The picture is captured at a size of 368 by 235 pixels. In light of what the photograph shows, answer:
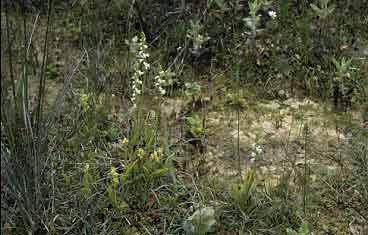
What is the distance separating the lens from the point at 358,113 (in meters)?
3.47

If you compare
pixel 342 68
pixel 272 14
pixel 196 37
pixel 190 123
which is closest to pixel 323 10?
pixel 272 14

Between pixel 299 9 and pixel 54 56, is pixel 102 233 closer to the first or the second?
pixel 54 56

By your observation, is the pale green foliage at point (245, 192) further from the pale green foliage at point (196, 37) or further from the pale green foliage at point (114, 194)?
the pale green foliage at point (196, 37)

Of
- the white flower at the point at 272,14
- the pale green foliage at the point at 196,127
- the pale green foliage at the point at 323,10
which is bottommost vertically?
the pale green foliage at the point at 196,127

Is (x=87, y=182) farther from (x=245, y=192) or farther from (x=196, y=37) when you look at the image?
(x=196, y=37)

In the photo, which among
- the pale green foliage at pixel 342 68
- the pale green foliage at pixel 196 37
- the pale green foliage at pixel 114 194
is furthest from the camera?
the pale green foliage at pixel 196 37

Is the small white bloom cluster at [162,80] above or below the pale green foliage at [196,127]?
above

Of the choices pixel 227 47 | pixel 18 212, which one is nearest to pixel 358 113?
pixel 227 47

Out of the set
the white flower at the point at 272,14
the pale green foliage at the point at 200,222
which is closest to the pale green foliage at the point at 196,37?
the white flower at the point at 272,14

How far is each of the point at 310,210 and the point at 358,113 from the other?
0.92m

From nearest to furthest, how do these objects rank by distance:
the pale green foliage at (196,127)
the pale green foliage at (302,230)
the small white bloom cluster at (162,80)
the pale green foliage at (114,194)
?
the pale green foliage at (302,230) → the pale green foliage at (114,194) → the small white bloom cluster at (162,80) → the pale green foliage at (196,127)

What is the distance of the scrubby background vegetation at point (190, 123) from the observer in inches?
107

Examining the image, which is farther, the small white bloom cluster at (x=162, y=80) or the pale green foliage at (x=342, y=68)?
the pale green foliage at (x=342, y=68)

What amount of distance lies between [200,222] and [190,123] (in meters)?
0.85
